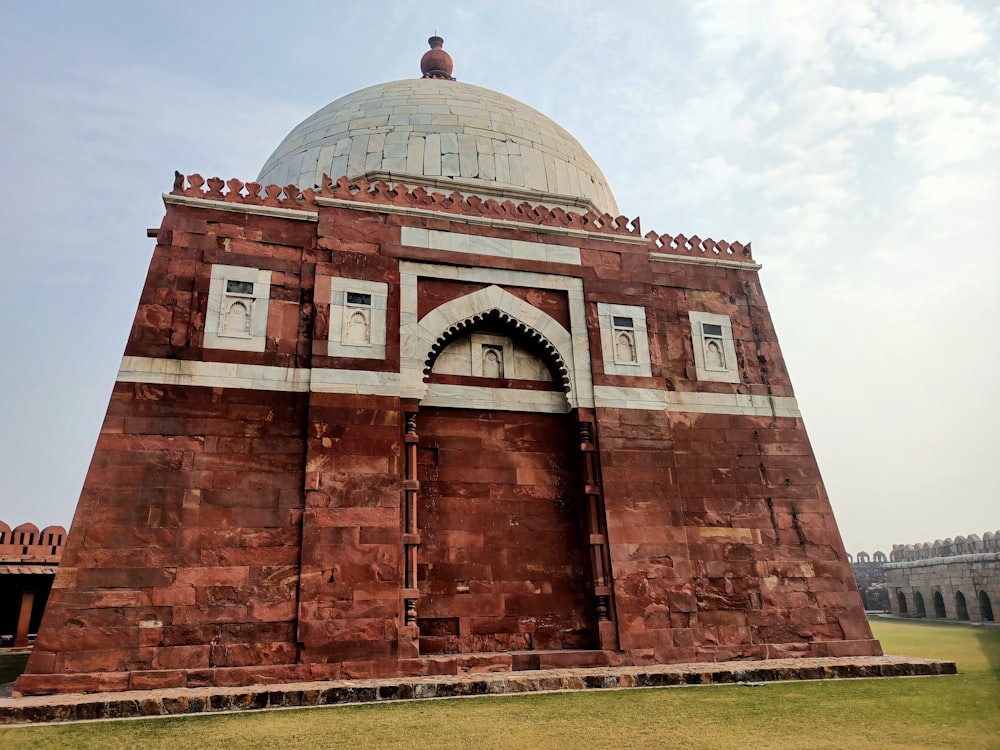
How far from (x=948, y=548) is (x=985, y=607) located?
3.09m

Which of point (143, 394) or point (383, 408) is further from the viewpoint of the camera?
point (383, 408)

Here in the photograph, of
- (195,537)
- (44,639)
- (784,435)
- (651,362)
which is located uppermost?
(651,362)

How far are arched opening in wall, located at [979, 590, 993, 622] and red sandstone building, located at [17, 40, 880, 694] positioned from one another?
37.9ft

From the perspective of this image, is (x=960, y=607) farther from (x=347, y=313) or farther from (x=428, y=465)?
(x=347, y=313)

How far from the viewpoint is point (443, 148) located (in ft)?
Result: 40.4

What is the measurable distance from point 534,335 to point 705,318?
2.88m

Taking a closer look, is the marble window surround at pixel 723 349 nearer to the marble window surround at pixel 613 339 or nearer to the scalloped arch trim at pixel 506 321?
the marble window surround at pixel 613 339

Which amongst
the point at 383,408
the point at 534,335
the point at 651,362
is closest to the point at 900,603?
the point at 651,362

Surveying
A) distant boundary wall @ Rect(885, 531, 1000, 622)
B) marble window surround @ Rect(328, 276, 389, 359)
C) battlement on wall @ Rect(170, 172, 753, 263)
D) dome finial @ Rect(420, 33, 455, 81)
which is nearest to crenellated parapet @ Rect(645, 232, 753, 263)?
battlement on wall @ Rect(170, 172, 753, 263)

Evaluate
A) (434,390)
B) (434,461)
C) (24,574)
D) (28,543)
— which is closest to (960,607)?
(434,461)

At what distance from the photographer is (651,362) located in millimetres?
10000

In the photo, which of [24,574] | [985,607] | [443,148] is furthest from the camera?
[985,607]

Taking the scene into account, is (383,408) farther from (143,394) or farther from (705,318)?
(705,318)

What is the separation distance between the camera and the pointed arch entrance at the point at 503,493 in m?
8.49
